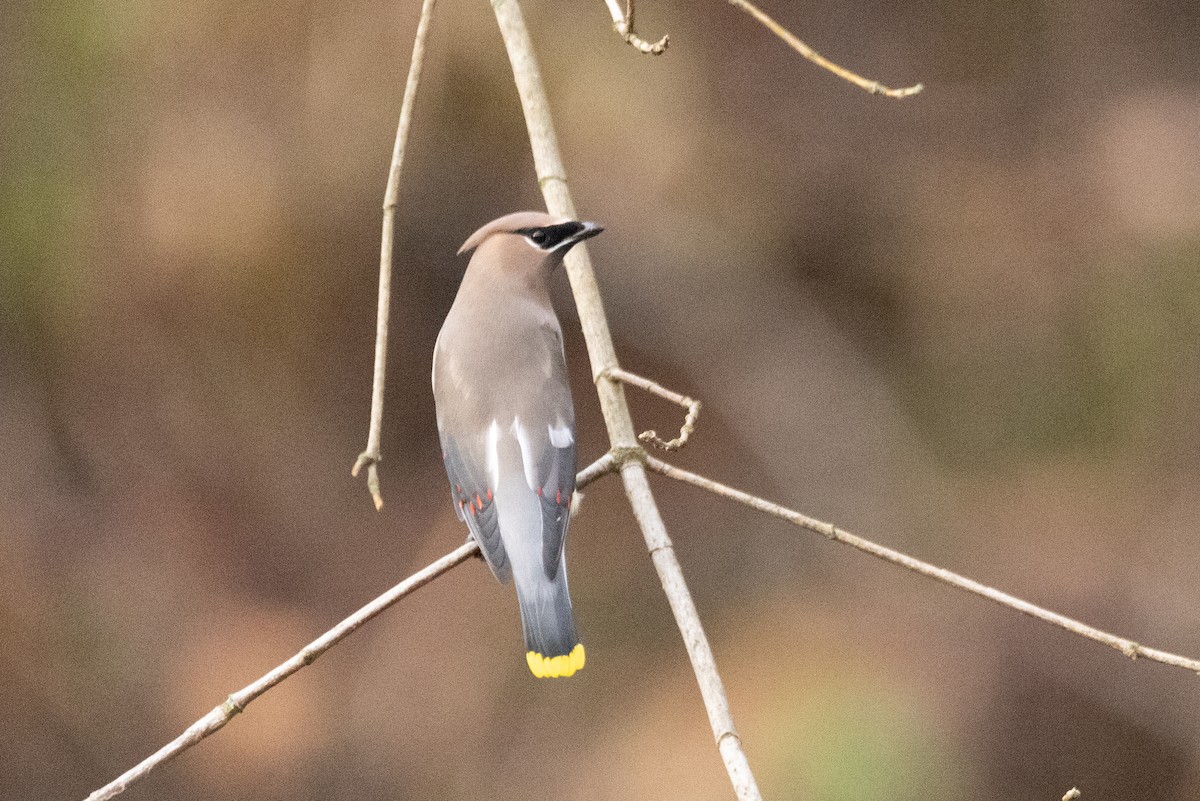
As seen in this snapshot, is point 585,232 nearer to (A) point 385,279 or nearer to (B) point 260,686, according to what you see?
(A) point 385,279

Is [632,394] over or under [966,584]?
under

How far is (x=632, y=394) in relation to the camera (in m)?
5.24

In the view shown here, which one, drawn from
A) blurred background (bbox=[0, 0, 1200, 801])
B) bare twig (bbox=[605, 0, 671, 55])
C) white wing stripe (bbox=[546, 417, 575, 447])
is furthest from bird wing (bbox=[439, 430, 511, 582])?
blurred background (bbox=[0, 0, 1200, 801])

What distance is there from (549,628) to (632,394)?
9.64ft

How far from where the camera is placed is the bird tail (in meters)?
2.29

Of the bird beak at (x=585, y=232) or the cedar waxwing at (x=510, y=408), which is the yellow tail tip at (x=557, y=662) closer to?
the cedar waxwing at (x=510, y=408)

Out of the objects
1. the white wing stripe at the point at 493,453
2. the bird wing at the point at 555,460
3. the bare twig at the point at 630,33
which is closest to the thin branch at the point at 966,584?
the bird wing at the point at 555,460

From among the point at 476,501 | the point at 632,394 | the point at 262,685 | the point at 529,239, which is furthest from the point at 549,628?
the point at 632,394

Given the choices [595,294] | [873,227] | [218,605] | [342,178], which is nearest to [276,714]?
[218,605]

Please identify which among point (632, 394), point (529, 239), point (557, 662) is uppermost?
point (529, 239)

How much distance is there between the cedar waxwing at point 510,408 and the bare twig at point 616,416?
0.28 feet

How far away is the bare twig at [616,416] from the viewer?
1.99 meters

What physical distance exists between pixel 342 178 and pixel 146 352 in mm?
939

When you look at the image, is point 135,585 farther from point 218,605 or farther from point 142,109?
point 142,109
